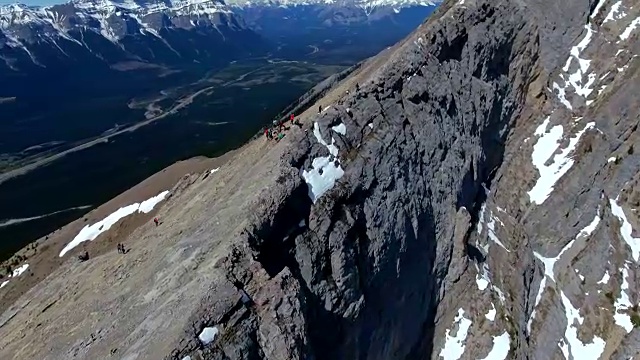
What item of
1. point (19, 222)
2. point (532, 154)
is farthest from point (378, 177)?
point (19, 222)

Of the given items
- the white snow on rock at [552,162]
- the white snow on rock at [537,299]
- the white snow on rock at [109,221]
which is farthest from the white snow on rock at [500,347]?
the white snow on rock at [109,221]

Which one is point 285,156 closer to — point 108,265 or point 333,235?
point 333,235

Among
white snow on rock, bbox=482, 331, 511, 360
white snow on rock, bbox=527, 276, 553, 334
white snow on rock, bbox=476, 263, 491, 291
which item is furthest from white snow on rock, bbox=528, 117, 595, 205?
white snow on rock, bbox=482, 331, 511, 360

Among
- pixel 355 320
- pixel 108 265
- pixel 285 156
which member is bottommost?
pixel 108 265

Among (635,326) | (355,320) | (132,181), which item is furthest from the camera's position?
(132,181)

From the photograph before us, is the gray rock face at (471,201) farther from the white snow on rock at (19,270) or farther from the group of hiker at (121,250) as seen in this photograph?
the white snow on rock at (19,270)

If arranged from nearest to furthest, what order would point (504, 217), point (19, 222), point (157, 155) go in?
A: point (504, 217), point (19, 222), point (157, 155)

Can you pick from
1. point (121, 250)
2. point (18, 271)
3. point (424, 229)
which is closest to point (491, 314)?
point (424, 229)
